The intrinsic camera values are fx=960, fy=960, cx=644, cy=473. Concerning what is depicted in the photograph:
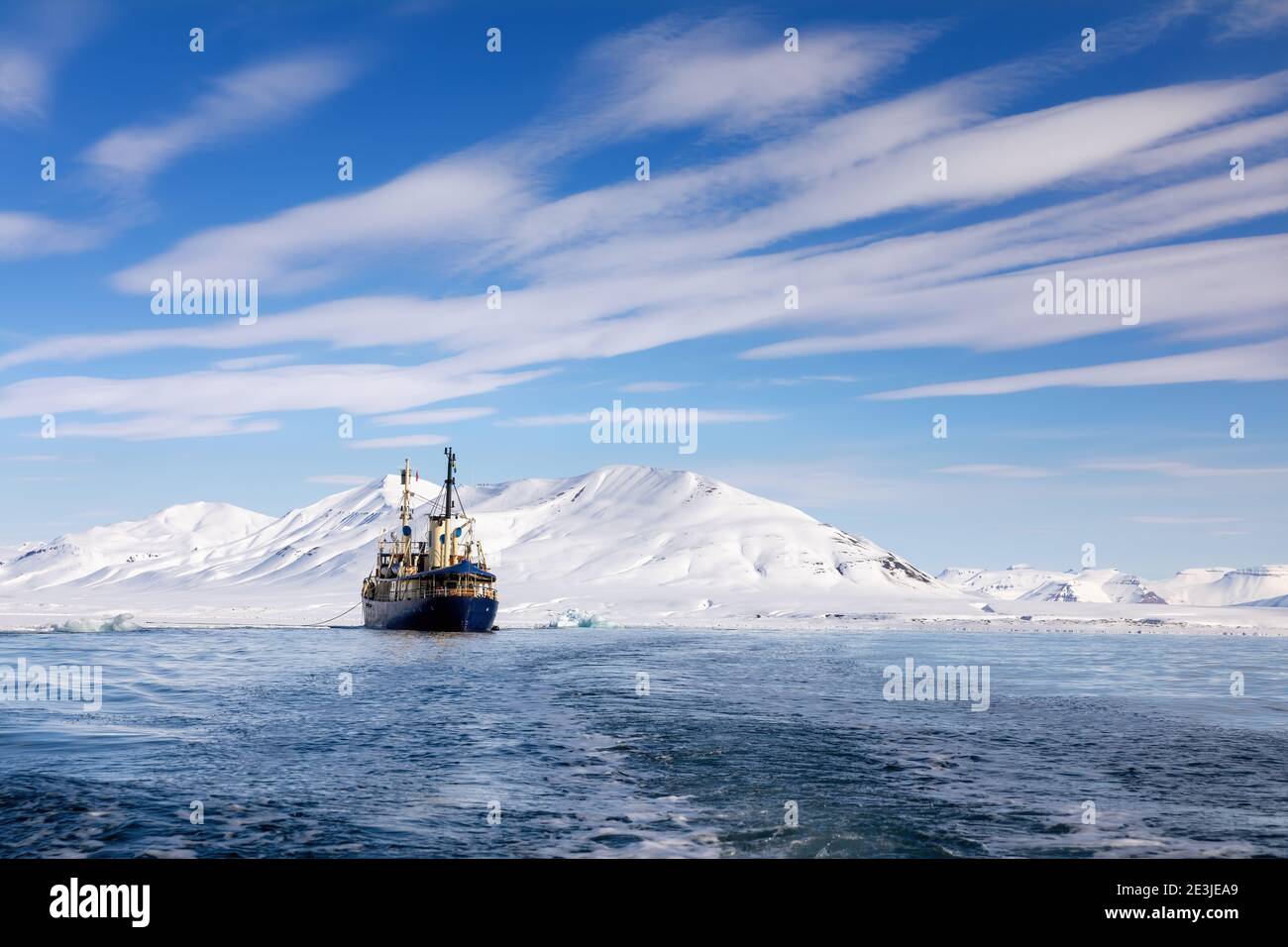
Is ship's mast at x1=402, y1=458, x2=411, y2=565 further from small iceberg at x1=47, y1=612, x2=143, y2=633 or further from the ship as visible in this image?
small iceberg at x1=47, y1=612, x2=143, y2=633

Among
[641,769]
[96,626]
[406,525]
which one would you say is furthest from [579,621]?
[641,769]

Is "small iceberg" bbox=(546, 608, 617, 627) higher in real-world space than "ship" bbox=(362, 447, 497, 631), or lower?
lower

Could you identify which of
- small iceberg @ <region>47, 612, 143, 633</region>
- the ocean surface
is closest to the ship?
small iceberg @ <region>47, 612, 143, 633</region>

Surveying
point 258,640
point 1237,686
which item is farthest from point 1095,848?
point 258,640

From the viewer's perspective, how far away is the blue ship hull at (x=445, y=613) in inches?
4237

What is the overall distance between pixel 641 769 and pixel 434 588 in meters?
92.2

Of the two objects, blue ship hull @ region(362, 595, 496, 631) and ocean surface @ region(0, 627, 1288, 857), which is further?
blue ship hull @ region(362, 595, 496, 631)

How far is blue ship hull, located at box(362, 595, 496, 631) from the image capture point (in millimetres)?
107625

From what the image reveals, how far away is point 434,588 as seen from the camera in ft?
374

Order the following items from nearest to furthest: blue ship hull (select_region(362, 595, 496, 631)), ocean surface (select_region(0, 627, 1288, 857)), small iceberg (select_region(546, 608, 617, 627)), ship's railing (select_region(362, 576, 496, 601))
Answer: ocean surface (select_region(0, 627, 1288, 857))
blue ship hull (select_region(362, 595, 496, 631))
ship's railing (select_region(362, 576, 496, 601))
small iceberg (select_region(546, 608, 617, 627))

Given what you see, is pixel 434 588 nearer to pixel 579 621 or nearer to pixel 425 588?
pixel 425 588

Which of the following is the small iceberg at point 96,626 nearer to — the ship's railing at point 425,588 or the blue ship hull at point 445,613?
the ship's railing at point 425,588
